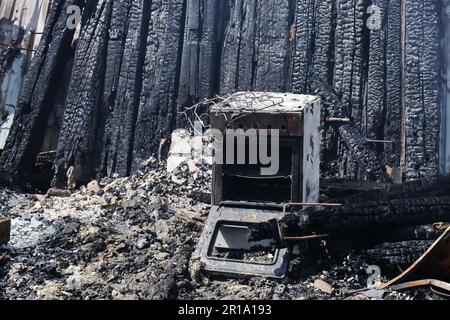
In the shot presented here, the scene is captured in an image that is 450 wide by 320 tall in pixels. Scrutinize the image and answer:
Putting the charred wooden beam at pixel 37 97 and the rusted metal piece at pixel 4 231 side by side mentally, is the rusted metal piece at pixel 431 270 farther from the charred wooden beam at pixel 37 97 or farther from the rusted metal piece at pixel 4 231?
the charred wooden beam at pixel 37 97

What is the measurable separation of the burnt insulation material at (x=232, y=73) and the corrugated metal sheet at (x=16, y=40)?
1.20ft

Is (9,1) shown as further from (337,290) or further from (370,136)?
(337,290)

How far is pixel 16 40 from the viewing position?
7582 millimetres

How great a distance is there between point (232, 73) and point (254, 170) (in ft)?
7.03

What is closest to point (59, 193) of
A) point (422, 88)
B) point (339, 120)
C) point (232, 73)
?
point (232, 73)

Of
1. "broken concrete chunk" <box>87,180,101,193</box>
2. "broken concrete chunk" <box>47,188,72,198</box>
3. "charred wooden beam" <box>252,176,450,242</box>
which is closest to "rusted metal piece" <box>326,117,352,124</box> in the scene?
"charred wooden beam" <box>252,176,450,242</box>

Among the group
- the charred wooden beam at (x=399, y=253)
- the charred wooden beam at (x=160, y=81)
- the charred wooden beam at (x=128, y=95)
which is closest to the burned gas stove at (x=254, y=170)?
the charred wooden beam at (x=399, y=253)

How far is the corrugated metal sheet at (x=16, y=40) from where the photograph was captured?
747 centimetres

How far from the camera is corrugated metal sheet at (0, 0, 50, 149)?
7.47 meters

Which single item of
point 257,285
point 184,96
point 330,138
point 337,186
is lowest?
point 257,285

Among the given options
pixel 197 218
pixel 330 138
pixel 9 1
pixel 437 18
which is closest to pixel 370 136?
pixel 330 138

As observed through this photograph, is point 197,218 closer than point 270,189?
No

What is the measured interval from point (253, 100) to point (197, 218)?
1.27 meters

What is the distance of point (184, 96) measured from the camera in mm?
Result: 6664
